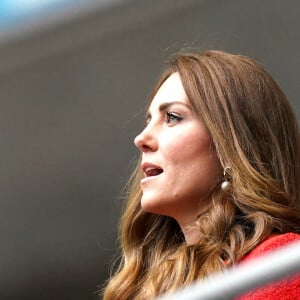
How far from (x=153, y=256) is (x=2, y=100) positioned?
1.75m

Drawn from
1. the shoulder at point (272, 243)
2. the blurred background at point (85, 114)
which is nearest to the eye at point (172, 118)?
the shoulder at point (272, 243)

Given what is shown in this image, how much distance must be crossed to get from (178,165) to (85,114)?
5.96 feet

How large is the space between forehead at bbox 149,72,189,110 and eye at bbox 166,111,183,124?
0.02 m

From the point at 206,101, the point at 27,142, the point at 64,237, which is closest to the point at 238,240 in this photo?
the point at 206,101

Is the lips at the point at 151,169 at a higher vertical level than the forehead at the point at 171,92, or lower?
lower

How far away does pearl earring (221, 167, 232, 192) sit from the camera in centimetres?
117

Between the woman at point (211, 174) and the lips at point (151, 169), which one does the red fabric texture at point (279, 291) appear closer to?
the woman at point (211, 174)

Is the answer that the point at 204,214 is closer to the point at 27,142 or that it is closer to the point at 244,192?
the point at 244,192

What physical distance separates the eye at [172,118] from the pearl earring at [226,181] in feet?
0.28

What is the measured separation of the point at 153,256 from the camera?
4.07 feet

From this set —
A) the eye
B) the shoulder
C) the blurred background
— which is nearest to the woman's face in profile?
the eye

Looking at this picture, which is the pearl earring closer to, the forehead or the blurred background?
the forehead

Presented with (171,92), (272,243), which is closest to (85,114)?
(171,92)

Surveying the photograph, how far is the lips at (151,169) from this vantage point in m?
1.19
